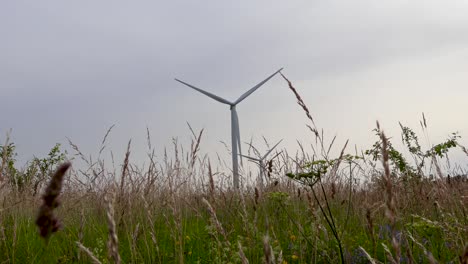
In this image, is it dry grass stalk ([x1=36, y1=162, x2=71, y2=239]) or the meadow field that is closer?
dry grass stalk ([x1=36, y1=162, x2=71, y2=239])

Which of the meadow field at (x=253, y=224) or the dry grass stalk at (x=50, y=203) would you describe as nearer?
the dry grass stalk at (x=50, y=203)

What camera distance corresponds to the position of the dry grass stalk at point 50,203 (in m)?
0.75

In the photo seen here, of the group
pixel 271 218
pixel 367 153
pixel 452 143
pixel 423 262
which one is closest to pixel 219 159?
pixel 271 218

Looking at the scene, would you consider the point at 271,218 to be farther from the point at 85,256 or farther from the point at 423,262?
the point at 85,256

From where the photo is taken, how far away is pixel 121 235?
5.64 meters

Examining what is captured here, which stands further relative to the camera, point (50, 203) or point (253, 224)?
point (253, 224)

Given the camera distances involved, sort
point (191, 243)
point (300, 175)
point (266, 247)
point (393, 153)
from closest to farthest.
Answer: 1. point (266, 247)
2. point (300, 175)
3. point (191, 243)
4. point (393, 153)

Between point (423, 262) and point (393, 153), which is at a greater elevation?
point (393, 153)

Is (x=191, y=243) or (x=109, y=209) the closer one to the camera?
(x=109, y=209)

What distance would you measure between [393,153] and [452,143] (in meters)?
0.84

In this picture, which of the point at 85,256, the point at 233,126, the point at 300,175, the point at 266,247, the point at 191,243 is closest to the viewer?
the point at 266,247

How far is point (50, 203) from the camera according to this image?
762 millimetres

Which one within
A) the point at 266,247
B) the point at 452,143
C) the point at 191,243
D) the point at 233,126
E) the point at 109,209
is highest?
the point at 233,126

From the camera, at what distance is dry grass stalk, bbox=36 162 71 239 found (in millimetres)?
752
